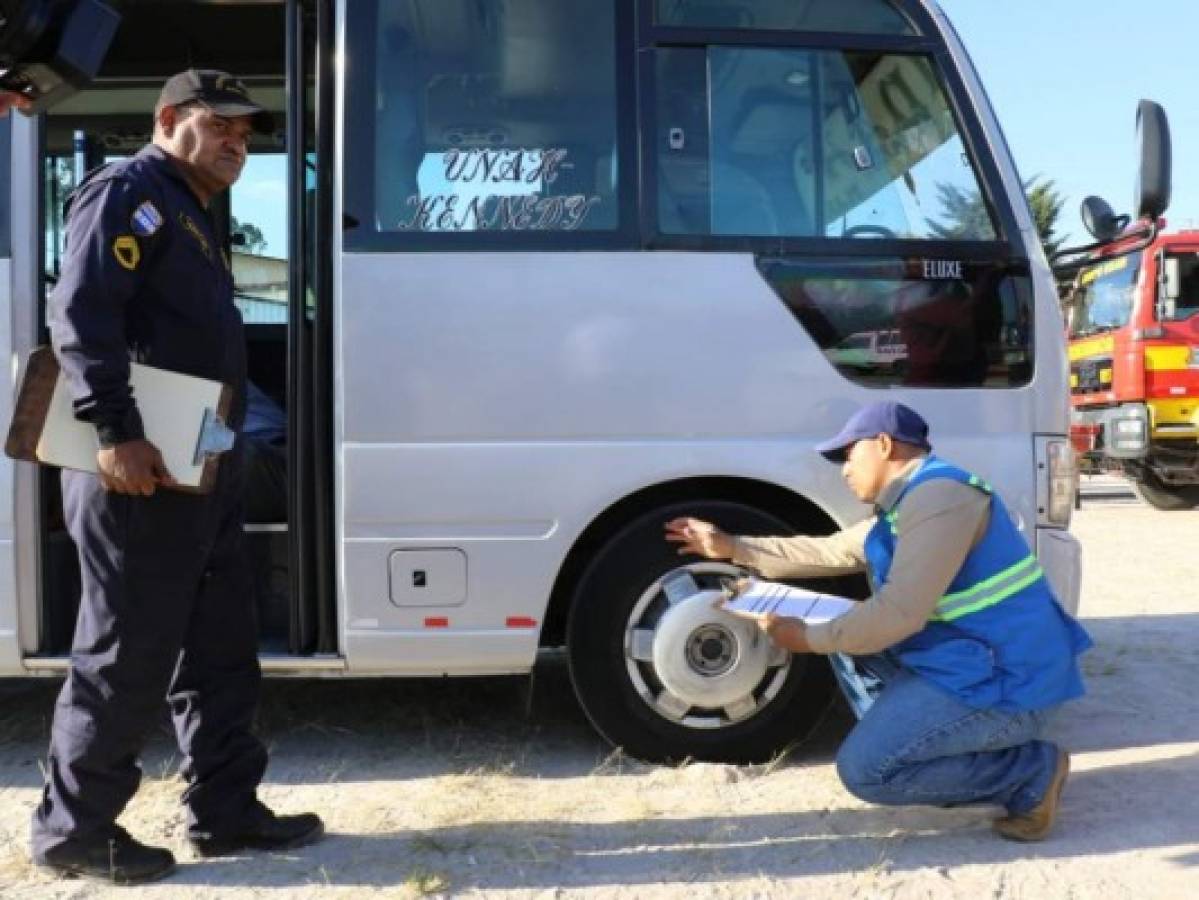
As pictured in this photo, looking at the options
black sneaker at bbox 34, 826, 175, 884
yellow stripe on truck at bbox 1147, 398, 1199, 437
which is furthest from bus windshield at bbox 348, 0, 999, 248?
yellow stripe on truck at bbox 1147, 398, 1199, 437

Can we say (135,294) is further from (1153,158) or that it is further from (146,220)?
(1153,158)

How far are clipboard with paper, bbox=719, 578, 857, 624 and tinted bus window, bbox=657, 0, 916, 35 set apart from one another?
1.76 m

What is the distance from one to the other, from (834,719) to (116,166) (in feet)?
9.87

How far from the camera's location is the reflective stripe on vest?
302cm

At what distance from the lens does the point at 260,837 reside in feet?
9.89

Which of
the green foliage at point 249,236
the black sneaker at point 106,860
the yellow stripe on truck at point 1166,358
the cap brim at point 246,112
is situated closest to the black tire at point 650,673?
the black sneaker at point 106,860

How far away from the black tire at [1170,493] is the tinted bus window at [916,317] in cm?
1023

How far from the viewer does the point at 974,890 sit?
2805 mm

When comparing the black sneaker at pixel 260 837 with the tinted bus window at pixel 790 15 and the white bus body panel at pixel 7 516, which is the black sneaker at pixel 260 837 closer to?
the white bus body panel at pixel 7 516

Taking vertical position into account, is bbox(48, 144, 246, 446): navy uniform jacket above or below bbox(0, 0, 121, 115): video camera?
below

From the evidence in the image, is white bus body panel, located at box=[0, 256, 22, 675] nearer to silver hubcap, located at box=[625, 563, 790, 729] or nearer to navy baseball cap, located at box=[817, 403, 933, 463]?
silver hubcap, located at box=[625, 563, 790, 729]

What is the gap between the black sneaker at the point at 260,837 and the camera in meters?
3.00

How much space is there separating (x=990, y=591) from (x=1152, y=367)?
32.6ft

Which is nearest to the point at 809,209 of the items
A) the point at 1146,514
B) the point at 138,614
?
the point at 138,614
